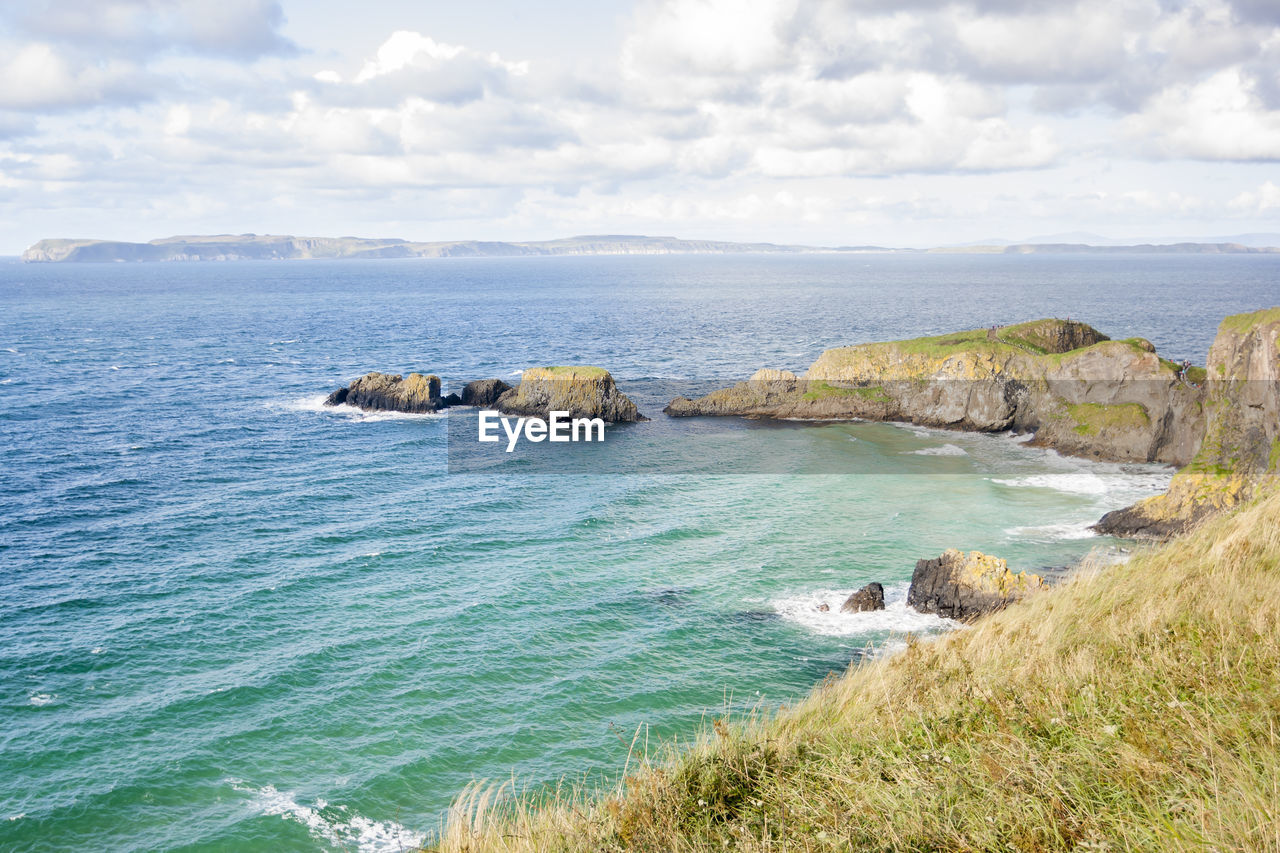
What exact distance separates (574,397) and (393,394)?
15898 mm

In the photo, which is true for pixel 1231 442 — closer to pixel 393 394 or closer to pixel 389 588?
pixel 389 588

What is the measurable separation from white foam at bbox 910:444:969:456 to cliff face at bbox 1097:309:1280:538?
15.1m

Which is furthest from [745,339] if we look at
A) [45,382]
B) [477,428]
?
[45,382]

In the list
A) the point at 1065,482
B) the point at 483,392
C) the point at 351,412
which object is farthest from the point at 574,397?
the point at 1065,482

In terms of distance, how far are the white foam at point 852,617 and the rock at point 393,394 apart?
143 ft

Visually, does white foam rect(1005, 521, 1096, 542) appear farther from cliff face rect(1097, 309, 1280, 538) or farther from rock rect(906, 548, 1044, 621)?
rock rect(906, 548, 1044, 621)

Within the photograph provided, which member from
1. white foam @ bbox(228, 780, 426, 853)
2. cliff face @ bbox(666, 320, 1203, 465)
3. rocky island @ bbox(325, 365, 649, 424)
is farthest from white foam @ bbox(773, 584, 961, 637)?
rocky island @ bbox(325, 365, 649, 424)

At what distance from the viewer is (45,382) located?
74.7m

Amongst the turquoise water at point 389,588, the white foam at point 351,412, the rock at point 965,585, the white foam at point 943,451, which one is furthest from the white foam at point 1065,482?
the white foam at point 351,412

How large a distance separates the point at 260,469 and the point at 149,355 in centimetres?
5819

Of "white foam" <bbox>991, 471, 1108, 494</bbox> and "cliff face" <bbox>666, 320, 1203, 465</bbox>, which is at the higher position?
"cliff face" <bbox>666, 320, 1203, 465</bbox>

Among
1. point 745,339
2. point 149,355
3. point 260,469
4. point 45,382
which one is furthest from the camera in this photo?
point 745,339

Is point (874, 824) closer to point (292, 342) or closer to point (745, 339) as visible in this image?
point (745, 339)

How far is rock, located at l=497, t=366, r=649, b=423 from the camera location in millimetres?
63062
